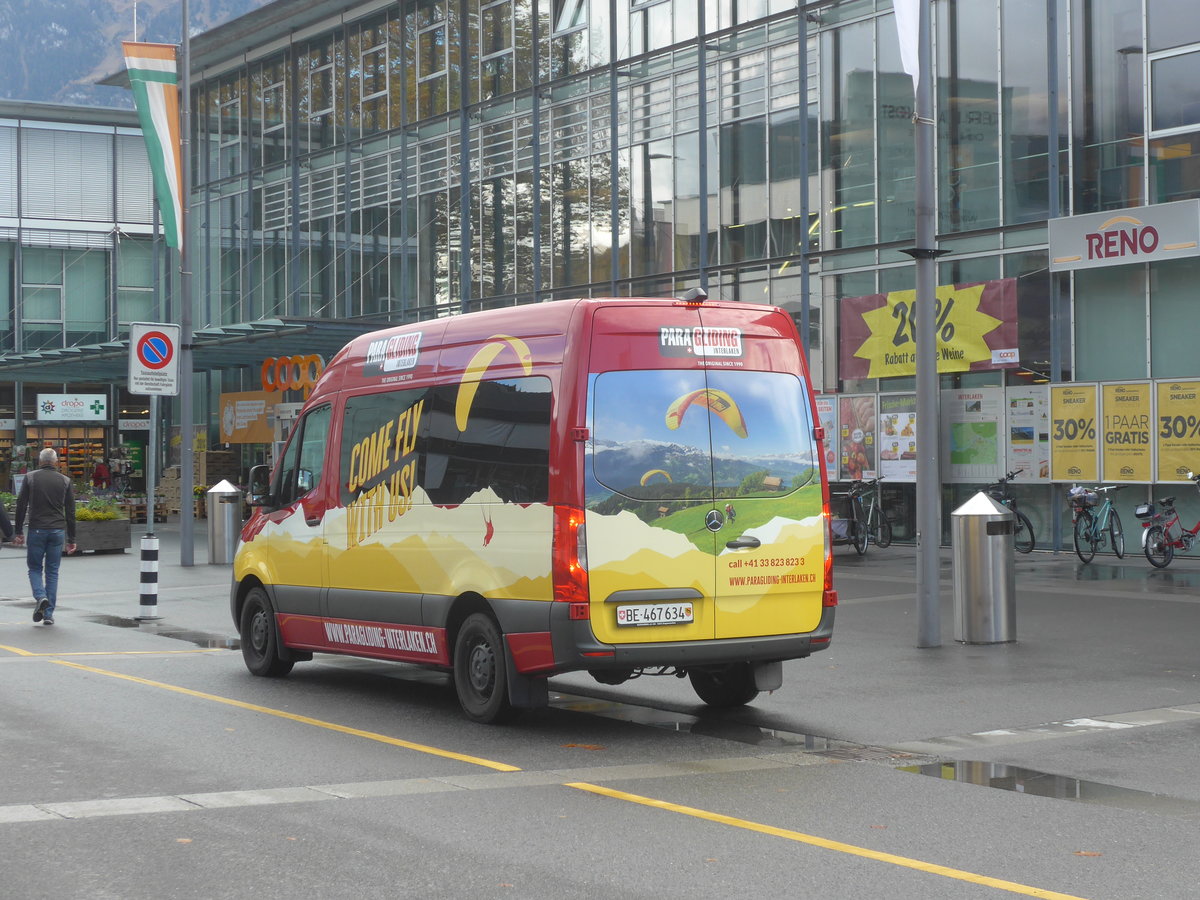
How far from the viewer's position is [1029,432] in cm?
2356

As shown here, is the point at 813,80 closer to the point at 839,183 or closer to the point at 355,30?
the point at 839,183

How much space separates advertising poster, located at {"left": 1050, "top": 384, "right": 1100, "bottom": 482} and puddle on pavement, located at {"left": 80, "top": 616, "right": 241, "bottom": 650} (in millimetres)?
13510

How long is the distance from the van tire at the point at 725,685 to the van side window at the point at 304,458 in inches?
131

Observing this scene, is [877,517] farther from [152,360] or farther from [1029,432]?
[152,360]

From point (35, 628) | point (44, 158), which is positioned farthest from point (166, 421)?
point (35, 628)

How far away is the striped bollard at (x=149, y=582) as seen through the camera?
16328 mm

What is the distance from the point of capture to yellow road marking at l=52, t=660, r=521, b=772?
8.26m

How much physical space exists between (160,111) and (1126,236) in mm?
15367

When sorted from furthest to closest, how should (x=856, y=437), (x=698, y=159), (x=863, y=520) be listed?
(x=698, y=159)
(x=856, y=437)
(x=863, y=520)

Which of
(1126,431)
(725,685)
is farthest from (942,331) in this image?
(725,685)

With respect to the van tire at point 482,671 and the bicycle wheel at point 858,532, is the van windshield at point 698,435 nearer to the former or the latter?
the van tire at point 482,671

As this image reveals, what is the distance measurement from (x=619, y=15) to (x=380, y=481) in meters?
22.8

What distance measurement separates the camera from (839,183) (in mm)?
26891

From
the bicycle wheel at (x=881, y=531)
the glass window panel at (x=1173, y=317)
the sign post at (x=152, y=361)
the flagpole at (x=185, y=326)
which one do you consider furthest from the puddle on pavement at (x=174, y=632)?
the glass window panel at (x=1173, y=317)
